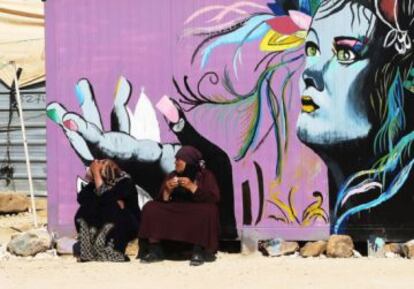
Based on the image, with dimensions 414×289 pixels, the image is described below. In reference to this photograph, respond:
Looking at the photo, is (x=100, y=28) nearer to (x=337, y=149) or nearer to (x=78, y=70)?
(x=78, y=70)

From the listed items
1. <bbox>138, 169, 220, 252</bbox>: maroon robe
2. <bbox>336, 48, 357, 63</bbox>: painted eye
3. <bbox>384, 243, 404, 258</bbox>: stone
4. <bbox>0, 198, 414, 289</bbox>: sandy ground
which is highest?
<bbox>336, 48, 357, 63</bbox>: painted eye

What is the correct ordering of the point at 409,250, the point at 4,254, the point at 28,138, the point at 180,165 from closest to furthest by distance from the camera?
the point at 409,250 → the point at 180,165 → the point at 4,254 → the point at 28,138

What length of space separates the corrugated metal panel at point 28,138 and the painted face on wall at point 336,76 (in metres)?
3.98

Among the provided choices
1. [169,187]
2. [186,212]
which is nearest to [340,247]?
[186,212]

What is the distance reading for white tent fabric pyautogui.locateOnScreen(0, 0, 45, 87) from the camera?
30.6ft

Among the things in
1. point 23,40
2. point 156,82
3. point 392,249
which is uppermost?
point 23,40

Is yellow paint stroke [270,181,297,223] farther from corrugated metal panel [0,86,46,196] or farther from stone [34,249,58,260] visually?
corrugated metal panel [0,86,46,196]

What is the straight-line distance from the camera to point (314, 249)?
21.7 feet

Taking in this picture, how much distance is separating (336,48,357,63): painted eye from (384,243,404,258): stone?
1778 mm

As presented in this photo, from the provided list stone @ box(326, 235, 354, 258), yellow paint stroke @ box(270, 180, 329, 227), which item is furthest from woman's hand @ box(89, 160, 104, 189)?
stone @ box(326, 235, 354, 258)

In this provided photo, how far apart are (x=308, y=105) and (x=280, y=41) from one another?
666 mm

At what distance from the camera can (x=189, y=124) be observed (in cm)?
682

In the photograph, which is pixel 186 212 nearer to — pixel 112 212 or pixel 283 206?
pixel 112 212

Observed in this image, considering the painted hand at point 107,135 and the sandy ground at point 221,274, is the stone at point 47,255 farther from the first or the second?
the painted hand at point 107,135
